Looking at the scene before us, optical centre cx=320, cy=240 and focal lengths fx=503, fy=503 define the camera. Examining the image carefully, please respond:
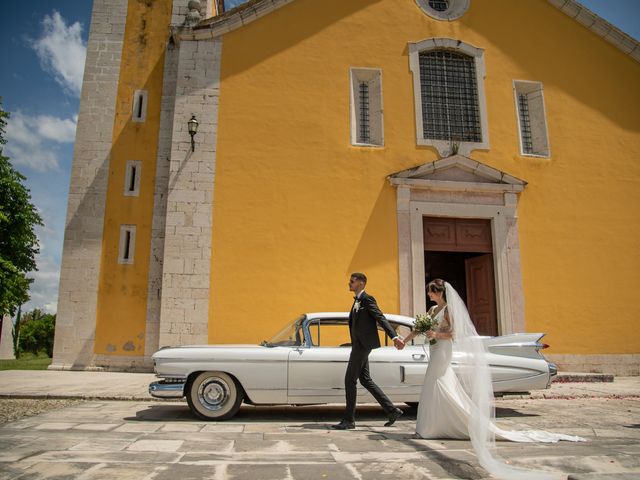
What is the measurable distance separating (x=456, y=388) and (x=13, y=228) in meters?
17.5

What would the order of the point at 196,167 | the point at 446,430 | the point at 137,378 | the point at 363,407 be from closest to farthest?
1. the point at 446,430
2. the point at 363,407
3. the point at 137,378
4. the point at 196,167

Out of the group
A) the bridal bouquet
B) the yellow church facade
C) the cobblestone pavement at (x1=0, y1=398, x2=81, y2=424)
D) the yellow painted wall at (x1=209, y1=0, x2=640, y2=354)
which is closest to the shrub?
the yellow church facade

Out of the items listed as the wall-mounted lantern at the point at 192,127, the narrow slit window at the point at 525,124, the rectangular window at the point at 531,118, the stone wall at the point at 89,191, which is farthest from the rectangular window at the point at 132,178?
the narrow slit window at the point at 525,124

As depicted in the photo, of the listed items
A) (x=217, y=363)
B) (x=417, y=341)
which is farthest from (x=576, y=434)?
(x=217, y=363)

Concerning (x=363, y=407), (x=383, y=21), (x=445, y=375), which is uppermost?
(x=383, y=21)

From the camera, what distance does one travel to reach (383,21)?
43.3 feet

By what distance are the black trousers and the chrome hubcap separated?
1541 millimetres

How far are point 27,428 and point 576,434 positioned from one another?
19.0 feet

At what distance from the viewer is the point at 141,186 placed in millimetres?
12383

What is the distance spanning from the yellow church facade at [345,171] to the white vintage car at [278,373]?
476 centimetres

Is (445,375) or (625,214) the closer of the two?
(445,375)

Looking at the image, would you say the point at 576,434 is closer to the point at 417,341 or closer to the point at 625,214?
the point at 417,341

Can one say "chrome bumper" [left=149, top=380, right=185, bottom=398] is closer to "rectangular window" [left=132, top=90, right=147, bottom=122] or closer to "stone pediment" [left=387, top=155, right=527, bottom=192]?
"stone pediment" [left=387, top=155, right=527, bottom=192]

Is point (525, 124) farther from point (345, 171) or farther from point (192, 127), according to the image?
point (192, 127)
